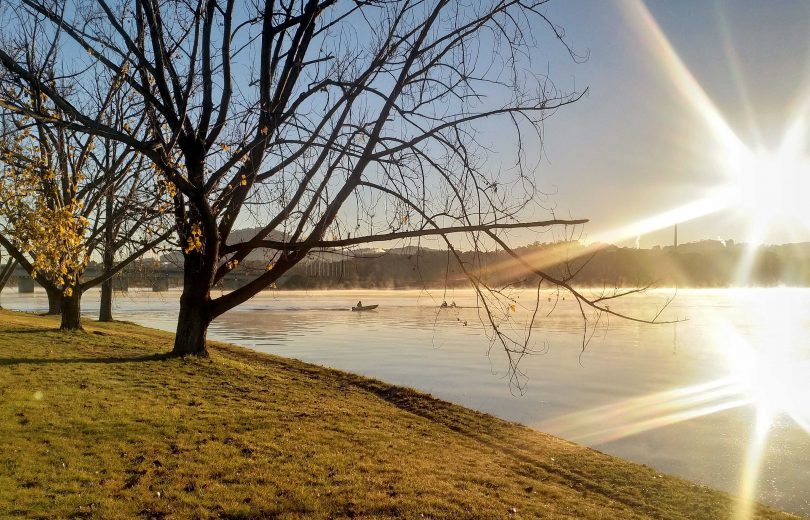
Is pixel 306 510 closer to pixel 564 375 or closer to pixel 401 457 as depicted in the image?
pixel 401 457

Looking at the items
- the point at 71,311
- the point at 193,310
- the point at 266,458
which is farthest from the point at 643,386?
the point at 71,311

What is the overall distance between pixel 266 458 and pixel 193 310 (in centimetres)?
741

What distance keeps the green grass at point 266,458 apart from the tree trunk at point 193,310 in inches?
41.6

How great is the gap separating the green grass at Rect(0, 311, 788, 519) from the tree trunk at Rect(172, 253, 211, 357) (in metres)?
1.06

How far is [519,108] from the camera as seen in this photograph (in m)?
8.93

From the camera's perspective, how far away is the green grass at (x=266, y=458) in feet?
19.6

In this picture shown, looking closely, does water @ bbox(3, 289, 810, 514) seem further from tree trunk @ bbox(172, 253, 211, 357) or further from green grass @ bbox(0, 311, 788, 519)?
tree trunk @ bbox(172, 253, 211, 357)

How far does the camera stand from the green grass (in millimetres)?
5975

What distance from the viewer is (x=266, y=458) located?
7.39 m

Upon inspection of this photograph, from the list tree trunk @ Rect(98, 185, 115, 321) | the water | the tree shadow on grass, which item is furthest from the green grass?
tree trunk @ Rect(98, 185, 115, 321)

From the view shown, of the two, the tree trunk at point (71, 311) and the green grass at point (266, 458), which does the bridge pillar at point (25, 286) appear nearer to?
the tree trunk at point (71, 311)

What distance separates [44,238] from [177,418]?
4109 millimetres

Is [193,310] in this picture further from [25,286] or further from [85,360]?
[25,286]

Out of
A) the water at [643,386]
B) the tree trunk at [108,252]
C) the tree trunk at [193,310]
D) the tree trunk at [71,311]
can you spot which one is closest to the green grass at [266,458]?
the tree trunk at [193,310]
